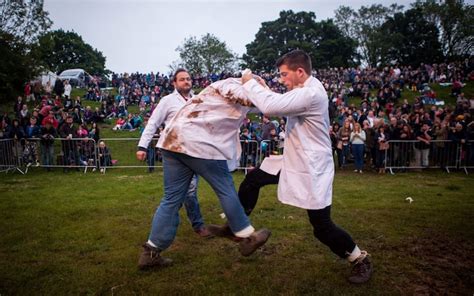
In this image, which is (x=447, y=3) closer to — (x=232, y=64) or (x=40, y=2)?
(x=232, y=64)

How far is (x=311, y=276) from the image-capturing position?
3.72 meters

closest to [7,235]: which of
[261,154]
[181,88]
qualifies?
[181,88]

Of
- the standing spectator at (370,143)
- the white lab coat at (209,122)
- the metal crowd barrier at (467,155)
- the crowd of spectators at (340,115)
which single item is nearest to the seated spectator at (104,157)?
the crowd of spectators at (340,115)

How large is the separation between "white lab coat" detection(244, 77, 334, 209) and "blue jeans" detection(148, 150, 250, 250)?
525mm

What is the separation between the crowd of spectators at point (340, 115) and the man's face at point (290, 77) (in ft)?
27.1

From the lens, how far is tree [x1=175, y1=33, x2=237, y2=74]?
61031mm

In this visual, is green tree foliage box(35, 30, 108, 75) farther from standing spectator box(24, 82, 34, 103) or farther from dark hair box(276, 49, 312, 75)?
dark hair box(276, 49, 312, 75)

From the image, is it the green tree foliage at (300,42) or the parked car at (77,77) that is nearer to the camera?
the parked car at (77,77)

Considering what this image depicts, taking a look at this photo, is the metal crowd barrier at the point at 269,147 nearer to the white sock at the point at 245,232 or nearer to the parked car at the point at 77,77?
the white sock at the point at 245,232

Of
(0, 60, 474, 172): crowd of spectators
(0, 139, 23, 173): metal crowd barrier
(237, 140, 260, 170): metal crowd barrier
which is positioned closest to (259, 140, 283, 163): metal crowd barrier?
(0, 60, 474, 172): crowd of spectators

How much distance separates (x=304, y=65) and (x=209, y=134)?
1.17 meters

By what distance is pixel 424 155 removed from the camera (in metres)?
12.3

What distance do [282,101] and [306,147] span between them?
1.83ft

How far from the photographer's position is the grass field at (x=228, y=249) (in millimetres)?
3514
